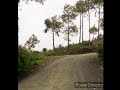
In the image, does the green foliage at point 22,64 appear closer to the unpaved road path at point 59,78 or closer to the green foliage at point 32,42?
the unpaved road path at point 59,78

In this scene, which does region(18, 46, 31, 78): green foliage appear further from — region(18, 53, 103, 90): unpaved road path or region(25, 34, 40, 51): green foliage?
region(25, 34, 40, 51): green foliage

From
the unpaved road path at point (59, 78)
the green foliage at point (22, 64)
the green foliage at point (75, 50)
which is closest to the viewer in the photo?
the unpaved road path at point (59, 78)

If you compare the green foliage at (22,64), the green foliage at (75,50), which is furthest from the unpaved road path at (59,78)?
the green foliage at (75,50)

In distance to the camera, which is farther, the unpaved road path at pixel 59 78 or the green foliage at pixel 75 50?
the green foliage at pixel 75 50

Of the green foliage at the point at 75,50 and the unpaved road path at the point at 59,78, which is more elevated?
the green foliage at the point at 75,50

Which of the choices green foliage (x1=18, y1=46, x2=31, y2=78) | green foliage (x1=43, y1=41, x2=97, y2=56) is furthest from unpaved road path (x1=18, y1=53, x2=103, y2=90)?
green foliage (x1=43, y1=41, x2=97, y2=56)

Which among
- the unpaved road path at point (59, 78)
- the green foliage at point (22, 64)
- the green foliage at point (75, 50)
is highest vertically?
the green foliage at point (75, 50)

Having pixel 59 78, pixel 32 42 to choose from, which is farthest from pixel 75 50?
pixel 59 78

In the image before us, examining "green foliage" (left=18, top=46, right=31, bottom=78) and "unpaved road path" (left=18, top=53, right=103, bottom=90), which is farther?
"green foliage" (left=18, top=46, right=31, bottom=78)

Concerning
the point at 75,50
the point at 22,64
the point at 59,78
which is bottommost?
the point at 59,78

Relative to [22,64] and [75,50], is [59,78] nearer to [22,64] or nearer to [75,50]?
[22,64]

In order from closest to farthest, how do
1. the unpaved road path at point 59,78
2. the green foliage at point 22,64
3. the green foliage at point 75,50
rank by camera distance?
the unpaved road path at point 59,78 → the green foliage at point 22,64 → the green foliage at point 75,50

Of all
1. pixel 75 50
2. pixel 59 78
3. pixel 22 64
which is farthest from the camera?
pixel 75 50
